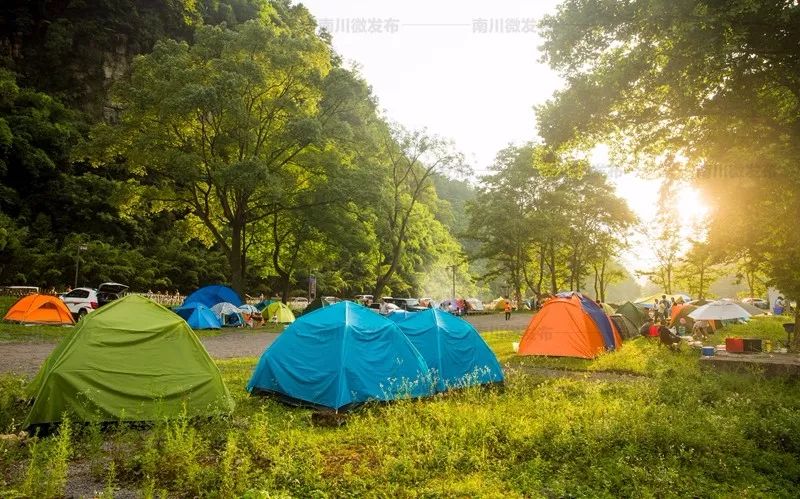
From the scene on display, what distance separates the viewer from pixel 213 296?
26.9 meters

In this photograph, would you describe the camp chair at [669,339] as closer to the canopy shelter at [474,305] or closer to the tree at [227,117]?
the tree at [227,117]

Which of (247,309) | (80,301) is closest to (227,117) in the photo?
(247,309)

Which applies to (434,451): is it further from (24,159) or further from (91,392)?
(24,159)

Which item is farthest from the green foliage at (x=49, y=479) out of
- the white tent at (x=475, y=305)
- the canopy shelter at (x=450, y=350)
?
the white tent at (x=475, y=305)

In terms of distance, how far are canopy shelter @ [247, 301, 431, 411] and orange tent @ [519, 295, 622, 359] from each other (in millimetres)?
7380

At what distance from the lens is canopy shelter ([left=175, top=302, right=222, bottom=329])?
961 inches

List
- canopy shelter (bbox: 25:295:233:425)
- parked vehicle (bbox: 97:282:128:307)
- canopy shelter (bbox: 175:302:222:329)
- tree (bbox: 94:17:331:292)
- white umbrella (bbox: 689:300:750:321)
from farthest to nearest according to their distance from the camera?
parked vehicle (bbox: 97:282:128:307) < tree (bbox: 94:17:331:292) < canopy shelter (bbox: 175:302:222:329) < white umbrella (bbox: 689:300:750:321) < canopy shelter (bbox: 25:295:233:425)

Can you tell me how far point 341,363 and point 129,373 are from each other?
3.27 meters

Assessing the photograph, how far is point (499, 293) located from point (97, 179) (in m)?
76.1

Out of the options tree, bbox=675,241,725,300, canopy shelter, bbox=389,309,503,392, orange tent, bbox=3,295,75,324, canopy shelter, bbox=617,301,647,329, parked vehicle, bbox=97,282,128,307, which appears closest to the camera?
canopy shelter, bbox=389,309,503,392

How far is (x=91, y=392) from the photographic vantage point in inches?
286

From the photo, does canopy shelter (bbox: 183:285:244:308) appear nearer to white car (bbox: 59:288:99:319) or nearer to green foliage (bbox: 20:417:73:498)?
white car (bbox: 59:288:99:319)

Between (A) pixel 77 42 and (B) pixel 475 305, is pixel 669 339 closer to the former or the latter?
(B) pixel 475 305

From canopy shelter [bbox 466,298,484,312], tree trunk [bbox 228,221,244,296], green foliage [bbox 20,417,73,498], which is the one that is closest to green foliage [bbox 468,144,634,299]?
canopy shelter [bbox 466,298,484,312]
